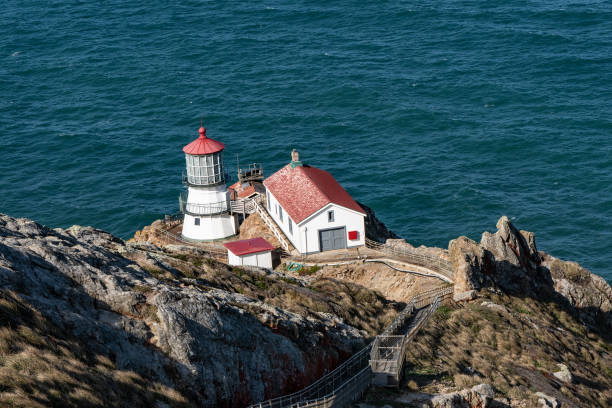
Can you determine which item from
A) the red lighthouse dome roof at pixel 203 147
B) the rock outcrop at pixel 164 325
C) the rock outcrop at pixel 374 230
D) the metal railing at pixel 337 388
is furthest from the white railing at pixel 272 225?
the rock outcrop at pixel 164 325

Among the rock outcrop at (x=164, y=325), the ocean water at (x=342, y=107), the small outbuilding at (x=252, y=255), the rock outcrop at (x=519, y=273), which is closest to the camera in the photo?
the rock outcrop at (x=164, y=325)

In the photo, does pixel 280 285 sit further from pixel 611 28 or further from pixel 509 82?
pixel 611 28

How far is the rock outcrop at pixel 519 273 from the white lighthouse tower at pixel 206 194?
18.9 metres

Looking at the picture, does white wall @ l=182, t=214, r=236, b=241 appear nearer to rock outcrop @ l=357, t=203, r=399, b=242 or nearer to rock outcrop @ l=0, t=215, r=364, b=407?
rock outcrop @ l=357, t=203, r=399, b=242

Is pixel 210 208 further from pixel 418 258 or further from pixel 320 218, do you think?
pixel 418 258

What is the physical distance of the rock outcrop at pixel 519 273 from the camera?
41.5 meters

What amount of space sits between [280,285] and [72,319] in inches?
582

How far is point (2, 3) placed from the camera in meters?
161

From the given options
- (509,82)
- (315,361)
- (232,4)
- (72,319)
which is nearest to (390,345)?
(315,361)

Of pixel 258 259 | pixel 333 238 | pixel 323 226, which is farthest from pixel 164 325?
pixel 333 238

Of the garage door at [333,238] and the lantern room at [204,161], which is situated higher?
the lantern room at [204,161]

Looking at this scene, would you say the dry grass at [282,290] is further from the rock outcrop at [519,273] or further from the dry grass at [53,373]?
the dry grass at [53,373]

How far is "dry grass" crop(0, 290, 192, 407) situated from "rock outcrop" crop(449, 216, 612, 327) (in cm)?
2490

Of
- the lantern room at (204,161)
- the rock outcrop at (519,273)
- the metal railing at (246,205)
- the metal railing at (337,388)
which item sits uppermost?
the lantern room at (204,161)
